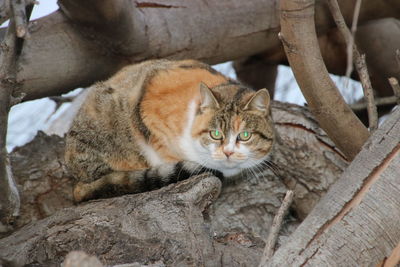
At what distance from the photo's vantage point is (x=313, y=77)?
278 cm

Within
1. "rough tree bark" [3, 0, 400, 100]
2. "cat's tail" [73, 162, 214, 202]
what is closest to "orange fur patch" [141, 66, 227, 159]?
"cat's tail" [73, 162, 214, 202]

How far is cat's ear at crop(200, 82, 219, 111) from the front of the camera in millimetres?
3457

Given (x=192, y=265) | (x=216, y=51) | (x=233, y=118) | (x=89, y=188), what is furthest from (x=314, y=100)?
(x=216, y=51)

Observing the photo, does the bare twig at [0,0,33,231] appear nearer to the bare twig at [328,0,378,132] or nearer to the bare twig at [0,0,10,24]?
the bare twig at [0,0,10,24]

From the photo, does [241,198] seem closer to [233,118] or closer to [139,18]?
[233,118]

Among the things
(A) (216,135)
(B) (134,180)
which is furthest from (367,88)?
(B) (134,180)

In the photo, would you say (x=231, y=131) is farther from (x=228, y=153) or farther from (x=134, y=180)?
(x=134, y=180)

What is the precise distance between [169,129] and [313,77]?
115 cm

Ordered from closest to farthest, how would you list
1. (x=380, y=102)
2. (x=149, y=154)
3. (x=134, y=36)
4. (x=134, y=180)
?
(x=134, y=180) → (x=149, y=154) → (x=134, y=36) → (x=380, y=102)

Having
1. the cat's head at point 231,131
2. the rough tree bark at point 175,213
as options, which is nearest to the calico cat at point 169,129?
the cat's head at point 231,131

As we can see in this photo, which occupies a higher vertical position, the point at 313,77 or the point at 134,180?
the point at 313,77

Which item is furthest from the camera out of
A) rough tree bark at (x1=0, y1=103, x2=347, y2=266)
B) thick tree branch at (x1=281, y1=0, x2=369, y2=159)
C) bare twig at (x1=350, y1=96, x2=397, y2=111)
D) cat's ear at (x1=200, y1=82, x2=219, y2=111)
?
bare twig at (x1=350, y1=96, x2=397, y2=111)

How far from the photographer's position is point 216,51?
4488 mm

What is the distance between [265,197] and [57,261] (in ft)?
4.96
